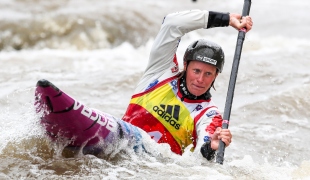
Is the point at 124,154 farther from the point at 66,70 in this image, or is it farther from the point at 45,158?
the point at 66,70

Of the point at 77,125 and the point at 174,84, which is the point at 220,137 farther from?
the point at 77,125

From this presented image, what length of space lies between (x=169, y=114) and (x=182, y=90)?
0.26 meters

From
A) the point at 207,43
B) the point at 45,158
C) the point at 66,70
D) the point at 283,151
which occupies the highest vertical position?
the point at 66,70

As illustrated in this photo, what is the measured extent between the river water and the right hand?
124 centimetres

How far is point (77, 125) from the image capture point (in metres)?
4.90

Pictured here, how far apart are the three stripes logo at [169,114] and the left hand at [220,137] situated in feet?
1.46

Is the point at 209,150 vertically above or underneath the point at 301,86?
underneath

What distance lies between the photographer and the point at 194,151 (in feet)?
17.5

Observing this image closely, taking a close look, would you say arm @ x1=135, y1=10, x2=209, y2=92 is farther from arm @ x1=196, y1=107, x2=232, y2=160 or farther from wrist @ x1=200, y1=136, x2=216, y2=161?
wrist @ x1=200, y1=136, x2=216, y2=161

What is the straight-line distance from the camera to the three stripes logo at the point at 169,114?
5.46 m

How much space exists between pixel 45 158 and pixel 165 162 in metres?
1.06

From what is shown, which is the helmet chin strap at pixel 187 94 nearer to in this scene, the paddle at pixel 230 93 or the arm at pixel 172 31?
the arm at pixel 172 31

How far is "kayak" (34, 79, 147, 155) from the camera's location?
4.64 meters

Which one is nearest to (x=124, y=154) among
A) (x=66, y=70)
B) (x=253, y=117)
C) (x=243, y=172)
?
(x=243, y=172)
